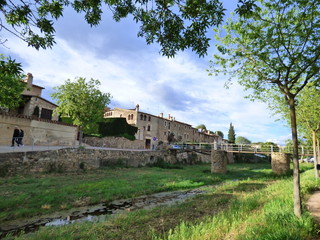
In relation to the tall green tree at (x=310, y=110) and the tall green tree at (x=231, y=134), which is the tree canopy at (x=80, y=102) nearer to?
the tall green tree at (x=310, y=110)

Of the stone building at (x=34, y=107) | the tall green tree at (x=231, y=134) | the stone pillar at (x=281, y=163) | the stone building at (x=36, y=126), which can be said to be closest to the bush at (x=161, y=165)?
the stone building at (x=36, y=126)

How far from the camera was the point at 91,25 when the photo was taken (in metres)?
4.87

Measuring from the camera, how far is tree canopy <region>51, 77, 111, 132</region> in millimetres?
24375

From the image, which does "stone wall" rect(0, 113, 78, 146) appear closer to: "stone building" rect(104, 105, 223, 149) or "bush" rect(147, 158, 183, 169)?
"bush" rect(147, 158, 183, 169)

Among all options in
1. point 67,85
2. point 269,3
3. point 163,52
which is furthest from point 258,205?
point 67,85

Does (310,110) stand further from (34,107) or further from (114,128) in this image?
(34,107)

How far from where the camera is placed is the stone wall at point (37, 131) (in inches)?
773

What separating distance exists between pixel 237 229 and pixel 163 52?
5000 mm

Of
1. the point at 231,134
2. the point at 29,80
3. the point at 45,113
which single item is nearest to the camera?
the point at 45,113

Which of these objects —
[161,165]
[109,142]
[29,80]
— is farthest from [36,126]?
[161,165]

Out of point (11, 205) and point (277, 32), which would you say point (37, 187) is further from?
point (277, 32)

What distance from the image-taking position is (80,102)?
24.7 m

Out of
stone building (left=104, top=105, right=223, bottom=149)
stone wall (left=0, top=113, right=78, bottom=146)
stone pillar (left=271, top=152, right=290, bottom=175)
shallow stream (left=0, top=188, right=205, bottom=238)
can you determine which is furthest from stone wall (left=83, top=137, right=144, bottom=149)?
stone pillar (left=271, top=152, right=290, bottom=175)

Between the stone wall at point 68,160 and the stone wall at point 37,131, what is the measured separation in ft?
17.0
